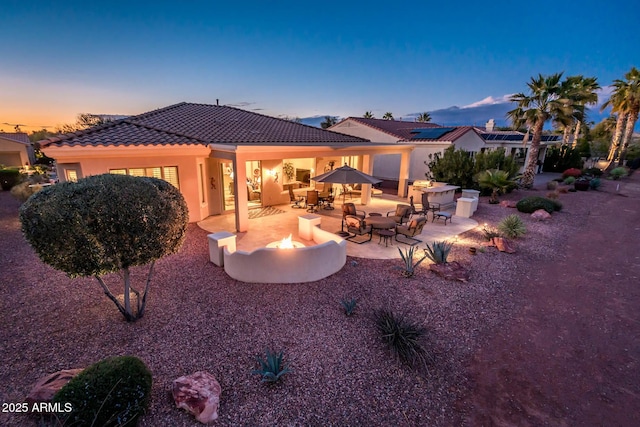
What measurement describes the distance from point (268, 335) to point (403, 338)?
255 cm

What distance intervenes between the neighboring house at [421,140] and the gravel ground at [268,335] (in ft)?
56.3

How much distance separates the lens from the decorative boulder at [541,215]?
14.6m

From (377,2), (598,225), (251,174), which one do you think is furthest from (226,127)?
(598,225)

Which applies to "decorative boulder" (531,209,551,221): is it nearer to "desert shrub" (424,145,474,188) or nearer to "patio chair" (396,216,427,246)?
"desert shrub" (424,145,474,188)

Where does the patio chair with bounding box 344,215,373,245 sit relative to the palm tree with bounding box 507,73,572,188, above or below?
below

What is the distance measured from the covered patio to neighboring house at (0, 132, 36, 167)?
43.9 meters

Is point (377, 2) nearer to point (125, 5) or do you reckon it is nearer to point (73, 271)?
point (125, 5)

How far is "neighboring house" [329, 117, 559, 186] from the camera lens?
24484 mm

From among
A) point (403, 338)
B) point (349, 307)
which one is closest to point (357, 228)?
point (349, 307)

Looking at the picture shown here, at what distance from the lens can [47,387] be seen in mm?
3918

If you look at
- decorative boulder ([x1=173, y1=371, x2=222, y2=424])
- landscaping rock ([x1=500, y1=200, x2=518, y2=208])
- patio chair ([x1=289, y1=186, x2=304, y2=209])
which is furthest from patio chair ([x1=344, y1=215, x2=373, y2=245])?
landscaping rock ([x1=500, y1=200, x2=518, y2=208])

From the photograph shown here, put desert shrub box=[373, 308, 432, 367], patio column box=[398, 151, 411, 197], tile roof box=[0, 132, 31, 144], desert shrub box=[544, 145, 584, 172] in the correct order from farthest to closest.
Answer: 1. tile roof box=[0, 132, 31, 144]
2. desert shrub box=[544, 145, 584, 172]
3. patio column box=[398, 151, 411, 197]
4. desert shrub box=[373, 308, 432, 367]

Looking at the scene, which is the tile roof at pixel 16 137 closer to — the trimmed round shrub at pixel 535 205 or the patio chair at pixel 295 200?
the patio chair at pixel 295 200

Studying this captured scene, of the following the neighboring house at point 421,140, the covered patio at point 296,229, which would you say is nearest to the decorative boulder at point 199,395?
the covered patio at point 296,229
